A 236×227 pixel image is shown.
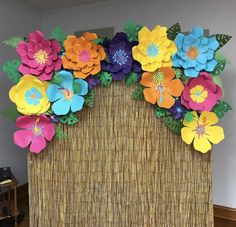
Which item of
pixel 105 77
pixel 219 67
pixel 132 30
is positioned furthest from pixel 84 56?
pixel 219 67

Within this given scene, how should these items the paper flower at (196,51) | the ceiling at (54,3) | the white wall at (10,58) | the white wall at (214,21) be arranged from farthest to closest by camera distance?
the ceiling at (54,3)
the white wall at (10,58)
the white wall at (214,21)
the paper flower at (196,51)

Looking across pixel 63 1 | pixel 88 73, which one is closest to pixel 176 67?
pixel 88 73

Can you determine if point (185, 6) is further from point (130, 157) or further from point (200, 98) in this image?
point (130, 157)

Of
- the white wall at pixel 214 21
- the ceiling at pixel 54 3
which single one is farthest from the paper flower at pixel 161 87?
the ceiling at pixel 54 3

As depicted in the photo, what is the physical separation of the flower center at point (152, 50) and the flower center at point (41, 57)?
42 centimetres

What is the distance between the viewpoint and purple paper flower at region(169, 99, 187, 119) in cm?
103

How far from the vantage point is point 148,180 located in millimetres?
1093

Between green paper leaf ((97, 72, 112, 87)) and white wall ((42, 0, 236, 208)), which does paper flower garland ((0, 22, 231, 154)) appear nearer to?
green paper leaf ((97, 72, 112, 87))

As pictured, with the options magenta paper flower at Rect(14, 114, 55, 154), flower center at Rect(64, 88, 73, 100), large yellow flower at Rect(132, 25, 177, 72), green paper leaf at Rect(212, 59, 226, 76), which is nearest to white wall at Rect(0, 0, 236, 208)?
green paper leaf at Rect(212, 59, 226, 76)

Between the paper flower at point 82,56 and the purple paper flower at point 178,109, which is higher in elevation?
the paper flower at point 82,56

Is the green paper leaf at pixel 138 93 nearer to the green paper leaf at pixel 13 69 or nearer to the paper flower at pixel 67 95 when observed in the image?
the paper flower at pixel 67 95

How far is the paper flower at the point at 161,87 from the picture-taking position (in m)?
1.01

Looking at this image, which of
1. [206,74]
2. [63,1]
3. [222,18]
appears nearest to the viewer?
[206,74]

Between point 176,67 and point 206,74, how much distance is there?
0.12m
